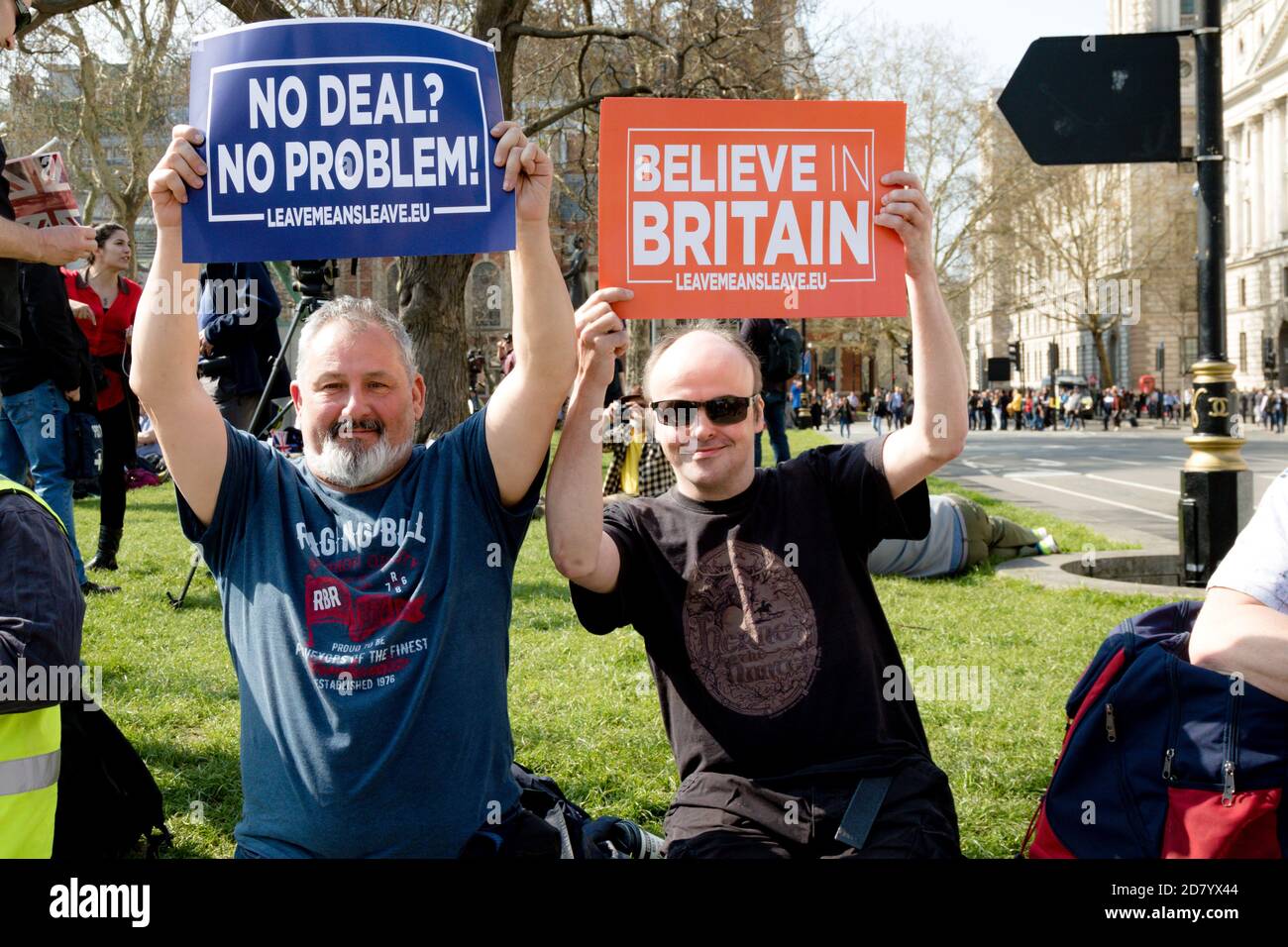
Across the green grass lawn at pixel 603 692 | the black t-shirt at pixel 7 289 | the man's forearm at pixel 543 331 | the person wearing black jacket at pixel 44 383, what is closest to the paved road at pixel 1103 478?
the green grass lawn at pixel 603 692

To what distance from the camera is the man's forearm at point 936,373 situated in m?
2.77

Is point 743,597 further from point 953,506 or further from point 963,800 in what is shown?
point 953,506

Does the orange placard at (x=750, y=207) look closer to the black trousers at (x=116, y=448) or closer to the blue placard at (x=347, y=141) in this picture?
the blue placard at (x=347, y=141)

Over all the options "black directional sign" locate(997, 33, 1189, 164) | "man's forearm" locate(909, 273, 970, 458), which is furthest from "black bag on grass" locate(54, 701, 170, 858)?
"black directional sign" locate(997, 33, 1189, 164)

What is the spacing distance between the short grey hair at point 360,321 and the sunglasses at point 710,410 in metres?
0.61

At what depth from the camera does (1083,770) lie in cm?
270

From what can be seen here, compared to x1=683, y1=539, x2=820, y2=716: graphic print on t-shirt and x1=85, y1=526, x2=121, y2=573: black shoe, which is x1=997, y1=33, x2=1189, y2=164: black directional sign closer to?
x1=683, y1=539, x2=820, y2=716: graphic print on t-shirt

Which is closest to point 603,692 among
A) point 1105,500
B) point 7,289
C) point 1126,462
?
point 7,289

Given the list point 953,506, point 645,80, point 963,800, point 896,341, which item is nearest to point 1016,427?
point 896,341

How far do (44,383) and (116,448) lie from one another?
3.29 ft

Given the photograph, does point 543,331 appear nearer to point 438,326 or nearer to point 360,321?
point 360,321

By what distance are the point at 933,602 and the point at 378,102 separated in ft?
17.8

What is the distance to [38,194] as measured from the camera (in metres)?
4.03
